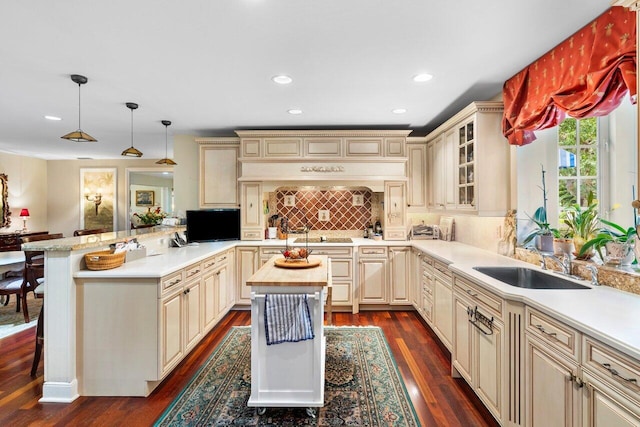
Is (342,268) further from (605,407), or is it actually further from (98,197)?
(98,197)

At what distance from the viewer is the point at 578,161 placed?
2.47 meters

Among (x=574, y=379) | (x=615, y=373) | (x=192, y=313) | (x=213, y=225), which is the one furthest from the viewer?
(x=213, y=225)

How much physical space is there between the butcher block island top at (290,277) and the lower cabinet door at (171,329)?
777 mm

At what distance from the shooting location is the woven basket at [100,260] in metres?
2.33

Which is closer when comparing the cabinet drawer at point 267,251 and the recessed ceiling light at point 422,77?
the recessed ceiling light at point 422,77

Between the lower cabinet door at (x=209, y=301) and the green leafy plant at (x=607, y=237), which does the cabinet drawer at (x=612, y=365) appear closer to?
the green leafy plant at (x=607, y=237)

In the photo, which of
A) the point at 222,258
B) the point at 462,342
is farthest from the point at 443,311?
the point at 222,258

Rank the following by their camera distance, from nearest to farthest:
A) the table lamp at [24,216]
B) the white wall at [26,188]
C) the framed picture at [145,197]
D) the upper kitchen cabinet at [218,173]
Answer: the upper kitchen cabinet at [218,173] → the table lamp at [24,216] → the white wall at [26,188] → the framed picture at [145,197]

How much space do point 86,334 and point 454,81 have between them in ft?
11.8

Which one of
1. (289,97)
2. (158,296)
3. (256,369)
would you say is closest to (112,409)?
(158,296)

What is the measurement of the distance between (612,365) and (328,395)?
5.64 ft

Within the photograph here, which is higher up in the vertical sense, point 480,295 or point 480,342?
point 480,295

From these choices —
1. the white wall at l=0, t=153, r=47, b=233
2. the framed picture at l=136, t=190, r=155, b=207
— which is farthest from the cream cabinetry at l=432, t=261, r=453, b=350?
the white wall at l=0, t=153, r=47, b=233

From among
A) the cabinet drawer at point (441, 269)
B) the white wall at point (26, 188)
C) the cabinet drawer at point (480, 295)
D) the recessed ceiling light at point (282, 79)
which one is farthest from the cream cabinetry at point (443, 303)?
the white wall at point (26, 188)
